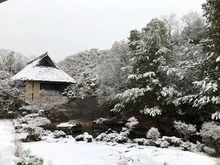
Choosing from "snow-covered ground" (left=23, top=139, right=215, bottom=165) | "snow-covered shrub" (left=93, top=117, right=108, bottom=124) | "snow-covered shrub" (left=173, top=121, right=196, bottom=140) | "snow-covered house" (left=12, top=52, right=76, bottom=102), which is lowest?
"snow-covered shrub" (left=93, top=117, right=108, bottom=124)

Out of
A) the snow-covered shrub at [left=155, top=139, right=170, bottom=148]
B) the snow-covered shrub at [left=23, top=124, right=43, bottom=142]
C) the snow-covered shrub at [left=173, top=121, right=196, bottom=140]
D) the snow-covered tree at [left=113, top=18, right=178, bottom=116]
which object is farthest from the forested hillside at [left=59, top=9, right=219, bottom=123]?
the snow-covered shrub at [left=23, top=124, right=43, bottom=142]

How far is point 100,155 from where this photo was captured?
7.28 meters

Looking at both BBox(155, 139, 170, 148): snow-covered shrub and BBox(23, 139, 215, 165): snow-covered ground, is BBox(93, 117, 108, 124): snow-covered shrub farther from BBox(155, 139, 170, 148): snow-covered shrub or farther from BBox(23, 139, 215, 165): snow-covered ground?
BBox(155, 139, 170, 148): snow-covered shrub

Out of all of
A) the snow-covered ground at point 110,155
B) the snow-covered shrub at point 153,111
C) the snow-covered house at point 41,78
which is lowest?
the snow-covered ground at point 110,155

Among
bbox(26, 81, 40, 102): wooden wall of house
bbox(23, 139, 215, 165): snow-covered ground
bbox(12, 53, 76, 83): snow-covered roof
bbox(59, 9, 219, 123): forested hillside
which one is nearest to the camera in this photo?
bbox(23, 139, 215, 165): snow-covered ground

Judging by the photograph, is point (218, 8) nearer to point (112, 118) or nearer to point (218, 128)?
point (218, 128)

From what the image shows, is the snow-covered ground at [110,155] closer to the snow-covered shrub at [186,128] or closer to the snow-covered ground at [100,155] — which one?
the snow-covered ground at [100,155]

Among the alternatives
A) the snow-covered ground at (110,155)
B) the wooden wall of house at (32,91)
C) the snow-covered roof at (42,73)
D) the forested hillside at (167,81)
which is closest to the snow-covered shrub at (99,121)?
the forested hillside at (167,81)

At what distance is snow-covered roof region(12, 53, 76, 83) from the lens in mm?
19719

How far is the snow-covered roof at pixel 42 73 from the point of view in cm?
1972

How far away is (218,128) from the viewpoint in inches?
295

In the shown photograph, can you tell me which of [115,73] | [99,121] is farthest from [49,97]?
[115,73]

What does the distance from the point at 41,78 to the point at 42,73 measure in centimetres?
88

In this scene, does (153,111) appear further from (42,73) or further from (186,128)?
(42,73)
